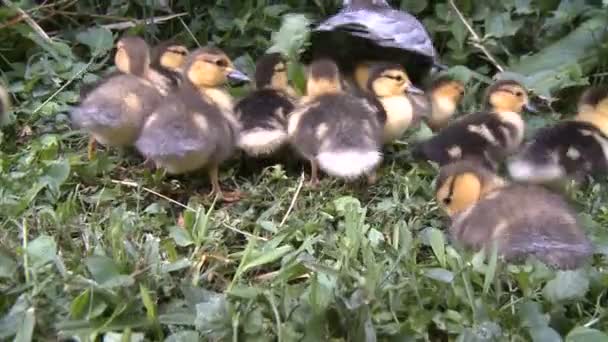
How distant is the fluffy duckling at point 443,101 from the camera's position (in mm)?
2877

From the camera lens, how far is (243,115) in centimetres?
253

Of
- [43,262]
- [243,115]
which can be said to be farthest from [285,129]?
[43,262]

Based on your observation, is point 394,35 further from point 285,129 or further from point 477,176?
point 477,176

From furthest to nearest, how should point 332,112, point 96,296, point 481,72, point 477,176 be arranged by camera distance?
point 481,72
point 332,112
point 477,176
point 96,296

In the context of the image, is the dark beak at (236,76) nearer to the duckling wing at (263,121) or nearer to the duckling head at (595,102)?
the duckling wing at (263,121)

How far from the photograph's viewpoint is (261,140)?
8.09 ft

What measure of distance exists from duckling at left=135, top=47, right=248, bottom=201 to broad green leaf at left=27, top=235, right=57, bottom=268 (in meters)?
0.44

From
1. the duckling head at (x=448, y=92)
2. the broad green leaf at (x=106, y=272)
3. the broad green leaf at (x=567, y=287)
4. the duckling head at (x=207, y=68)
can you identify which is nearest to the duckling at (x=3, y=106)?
the duckling head at (x=207, y=68)

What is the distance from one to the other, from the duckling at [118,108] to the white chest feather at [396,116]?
26.6 inches

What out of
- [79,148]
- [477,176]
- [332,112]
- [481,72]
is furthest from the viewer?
[481,72]

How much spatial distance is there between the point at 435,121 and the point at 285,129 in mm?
624

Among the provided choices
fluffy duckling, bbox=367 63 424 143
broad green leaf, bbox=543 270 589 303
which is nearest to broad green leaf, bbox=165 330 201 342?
broad green leaf, bbox=543 270 589 303

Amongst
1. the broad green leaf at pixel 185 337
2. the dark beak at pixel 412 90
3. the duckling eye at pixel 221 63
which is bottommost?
the dark beak at pixel 412 90

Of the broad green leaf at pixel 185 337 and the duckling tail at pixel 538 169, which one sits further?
the duckling tail at pixel 538 169
